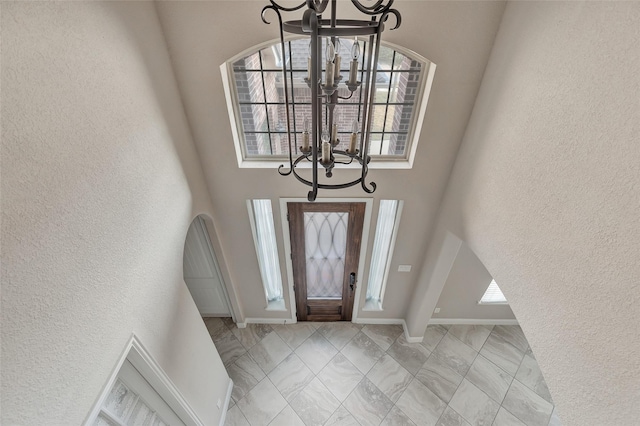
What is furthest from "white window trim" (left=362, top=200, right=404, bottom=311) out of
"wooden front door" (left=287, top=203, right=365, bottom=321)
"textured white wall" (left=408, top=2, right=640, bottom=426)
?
"textured white wall" (left=408, top=2, right=640, bottom=426)

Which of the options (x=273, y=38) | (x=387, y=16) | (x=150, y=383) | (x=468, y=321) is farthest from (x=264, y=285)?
(x=387, y=16)

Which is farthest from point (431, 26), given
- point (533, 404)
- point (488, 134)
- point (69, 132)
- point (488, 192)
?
point (533, 404)

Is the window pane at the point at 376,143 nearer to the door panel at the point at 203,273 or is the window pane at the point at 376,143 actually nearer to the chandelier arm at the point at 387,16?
the chandelier arm at the point at 387,16

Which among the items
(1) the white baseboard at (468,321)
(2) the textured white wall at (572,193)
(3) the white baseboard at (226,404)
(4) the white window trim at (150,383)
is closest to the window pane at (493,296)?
(1) the white baseboard at (468,321)

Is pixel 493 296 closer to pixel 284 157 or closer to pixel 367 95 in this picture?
pixel 284 157

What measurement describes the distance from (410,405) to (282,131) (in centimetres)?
368

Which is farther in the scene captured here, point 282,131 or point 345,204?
point 345,204

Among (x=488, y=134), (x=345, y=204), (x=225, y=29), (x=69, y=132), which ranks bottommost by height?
(x=345, y=204)

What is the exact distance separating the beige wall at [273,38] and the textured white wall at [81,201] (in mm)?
256

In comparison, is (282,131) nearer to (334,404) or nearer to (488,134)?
(488,134)

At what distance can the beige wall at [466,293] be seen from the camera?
401 cm

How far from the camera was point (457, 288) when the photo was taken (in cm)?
430

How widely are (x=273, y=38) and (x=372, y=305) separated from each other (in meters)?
3.77

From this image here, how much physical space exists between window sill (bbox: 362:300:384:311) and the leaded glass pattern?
1.43ft
